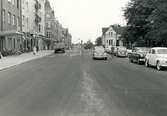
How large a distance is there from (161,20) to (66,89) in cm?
1955

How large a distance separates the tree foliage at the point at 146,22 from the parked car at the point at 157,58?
5501 mm

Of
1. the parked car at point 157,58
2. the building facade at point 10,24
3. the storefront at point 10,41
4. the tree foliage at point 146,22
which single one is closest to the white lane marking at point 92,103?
the parked car at point 157,58

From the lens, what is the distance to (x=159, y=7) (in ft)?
87.9

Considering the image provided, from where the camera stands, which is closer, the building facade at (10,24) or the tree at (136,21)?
the tree at (136,21)

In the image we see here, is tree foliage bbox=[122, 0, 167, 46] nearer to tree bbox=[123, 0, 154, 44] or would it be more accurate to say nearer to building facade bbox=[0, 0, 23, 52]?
tree bbox=[123, 0, 154, 44]

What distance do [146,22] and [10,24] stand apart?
22.7 metres

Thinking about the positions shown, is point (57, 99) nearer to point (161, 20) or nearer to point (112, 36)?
point (161, 20)

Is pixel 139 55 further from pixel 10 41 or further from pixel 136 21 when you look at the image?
pixel 10 41

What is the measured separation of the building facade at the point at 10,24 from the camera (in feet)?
131

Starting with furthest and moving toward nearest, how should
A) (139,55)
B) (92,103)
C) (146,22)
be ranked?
(146,22)
(139,55)
(92,103)

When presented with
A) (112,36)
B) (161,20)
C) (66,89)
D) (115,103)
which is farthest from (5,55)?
(112,36)

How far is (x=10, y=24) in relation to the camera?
4525 cm

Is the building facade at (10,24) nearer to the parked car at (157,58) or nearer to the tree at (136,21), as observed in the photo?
the tree at (136,21)

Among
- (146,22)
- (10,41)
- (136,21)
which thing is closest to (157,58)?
(146,22)
